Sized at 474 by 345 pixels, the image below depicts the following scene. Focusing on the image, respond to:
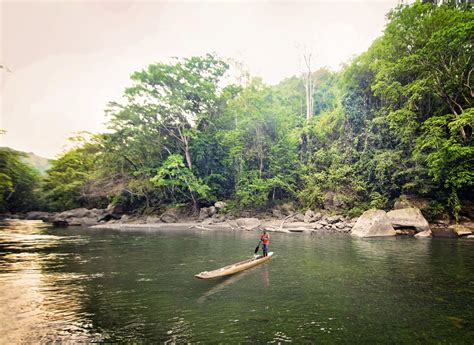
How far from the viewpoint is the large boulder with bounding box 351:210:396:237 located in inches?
1002

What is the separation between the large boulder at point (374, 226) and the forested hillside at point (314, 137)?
3.98 metres

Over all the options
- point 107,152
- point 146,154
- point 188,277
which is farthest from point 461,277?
point 107,152

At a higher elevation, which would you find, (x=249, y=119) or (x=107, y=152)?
(x=249, y=119)

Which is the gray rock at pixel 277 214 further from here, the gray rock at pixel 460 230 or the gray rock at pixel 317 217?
the gray rock at pixel 460 230

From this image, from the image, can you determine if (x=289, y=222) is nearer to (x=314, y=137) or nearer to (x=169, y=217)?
(x=314, y=137)

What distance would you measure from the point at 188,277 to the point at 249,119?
28605 millimetres

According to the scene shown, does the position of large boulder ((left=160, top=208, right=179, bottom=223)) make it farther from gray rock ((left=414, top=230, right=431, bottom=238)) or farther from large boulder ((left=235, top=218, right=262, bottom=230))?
gray rock ((left=414, top=230, right=431, bottom=238))

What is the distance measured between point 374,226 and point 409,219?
10.4 feet

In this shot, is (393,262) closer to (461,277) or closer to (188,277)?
(461,277)

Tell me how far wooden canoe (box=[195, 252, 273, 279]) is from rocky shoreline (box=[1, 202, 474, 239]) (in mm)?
13264

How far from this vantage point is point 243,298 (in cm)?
999

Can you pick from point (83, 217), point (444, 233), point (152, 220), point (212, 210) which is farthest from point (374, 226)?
point (83, 217)

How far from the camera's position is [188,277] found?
1268 cm

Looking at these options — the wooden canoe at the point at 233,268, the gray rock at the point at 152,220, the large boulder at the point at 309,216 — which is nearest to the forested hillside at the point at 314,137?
the large boulder at the point at 309,216
